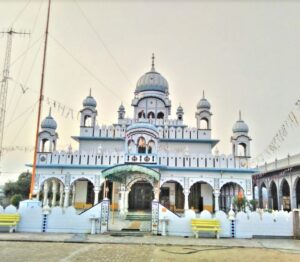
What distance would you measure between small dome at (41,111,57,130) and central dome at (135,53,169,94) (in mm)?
9204

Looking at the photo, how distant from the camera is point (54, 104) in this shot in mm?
19906

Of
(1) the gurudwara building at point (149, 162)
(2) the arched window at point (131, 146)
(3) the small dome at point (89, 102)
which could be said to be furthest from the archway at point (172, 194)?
(3) the small dome at point (89, 102)

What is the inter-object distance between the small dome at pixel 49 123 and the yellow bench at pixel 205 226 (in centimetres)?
1936

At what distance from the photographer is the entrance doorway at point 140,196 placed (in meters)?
25.4

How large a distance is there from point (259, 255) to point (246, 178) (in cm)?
1637

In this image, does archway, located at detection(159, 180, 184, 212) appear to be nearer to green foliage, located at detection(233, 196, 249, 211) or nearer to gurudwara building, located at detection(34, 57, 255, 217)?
gurudwara building, located at detection(34, 57, 255, 217)

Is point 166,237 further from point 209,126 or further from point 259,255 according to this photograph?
point 209,126

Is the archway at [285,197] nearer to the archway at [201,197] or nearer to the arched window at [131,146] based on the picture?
the archway at [201,197]

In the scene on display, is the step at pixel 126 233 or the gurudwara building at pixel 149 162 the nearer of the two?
the step at pixel 126 233

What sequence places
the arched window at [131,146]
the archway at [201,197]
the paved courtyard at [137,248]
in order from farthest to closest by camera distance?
1. the archway at [201,197]
2. the arched window at [131,146]
3. the paved courtyard at [137,248]

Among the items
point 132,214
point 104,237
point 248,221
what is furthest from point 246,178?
point 104,237

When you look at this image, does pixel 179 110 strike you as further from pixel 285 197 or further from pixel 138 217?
pixel 285 197

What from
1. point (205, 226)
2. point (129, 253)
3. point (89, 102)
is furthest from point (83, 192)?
point (129, 253)

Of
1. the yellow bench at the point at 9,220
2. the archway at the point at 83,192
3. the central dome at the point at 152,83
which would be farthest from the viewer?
the central dome at the point at 152,83
